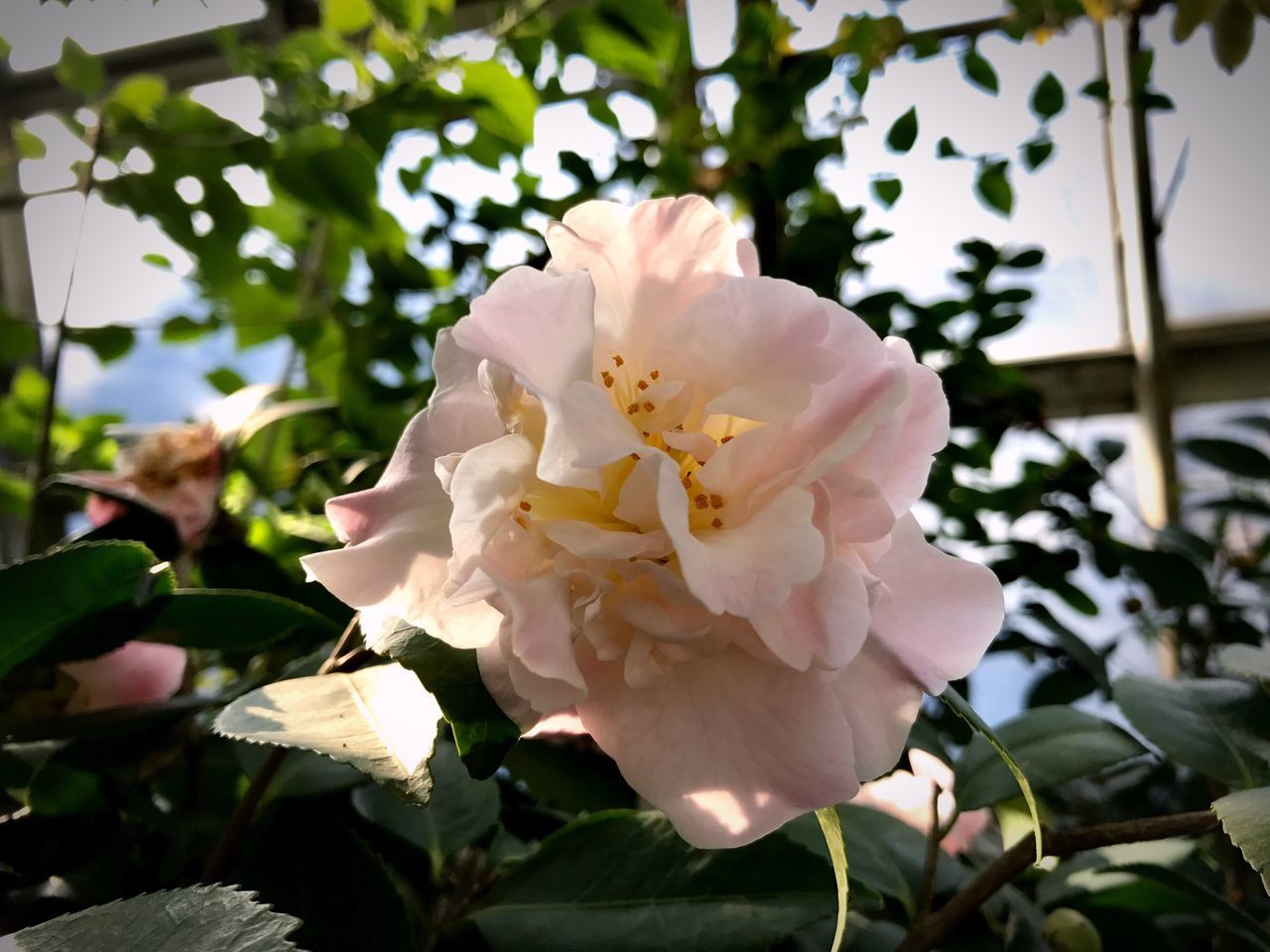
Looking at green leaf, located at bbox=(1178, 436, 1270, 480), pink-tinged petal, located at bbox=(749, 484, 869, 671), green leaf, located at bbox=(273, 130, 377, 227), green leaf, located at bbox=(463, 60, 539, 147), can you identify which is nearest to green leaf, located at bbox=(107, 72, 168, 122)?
green leaf, located at bbox=(273, 130, 377, 227)

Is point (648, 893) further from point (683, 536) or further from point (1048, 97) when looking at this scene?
point (1048, 97)

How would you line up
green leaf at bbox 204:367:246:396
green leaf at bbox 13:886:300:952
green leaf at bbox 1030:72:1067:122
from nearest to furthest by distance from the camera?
green leaf at bbox 13:886:300:952 → green leaf at bbox 1030:72:1067:122 → green leaf at bbox 204:367:246:396

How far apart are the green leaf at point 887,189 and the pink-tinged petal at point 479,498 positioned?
1.93ft

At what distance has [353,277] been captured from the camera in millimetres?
977

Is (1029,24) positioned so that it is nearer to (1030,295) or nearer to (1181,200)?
(1030,295)

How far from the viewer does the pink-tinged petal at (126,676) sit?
38cm

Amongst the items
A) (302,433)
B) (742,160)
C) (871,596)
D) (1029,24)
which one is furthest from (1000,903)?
(1029,24)

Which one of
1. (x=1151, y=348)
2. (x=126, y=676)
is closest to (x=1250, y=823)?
(x=126, y=676)

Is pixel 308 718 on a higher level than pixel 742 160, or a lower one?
lower

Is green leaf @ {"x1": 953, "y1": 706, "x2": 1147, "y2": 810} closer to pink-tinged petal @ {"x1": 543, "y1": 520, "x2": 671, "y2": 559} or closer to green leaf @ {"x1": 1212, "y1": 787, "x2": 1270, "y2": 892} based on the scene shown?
green leaf @ {"x1": 1212, "y1": 787, "x2": 1270, "y2": 892}

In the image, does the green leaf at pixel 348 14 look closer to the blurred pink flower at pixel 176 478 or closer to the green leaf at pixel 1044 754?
the blurred pink flower at pixel 176 478

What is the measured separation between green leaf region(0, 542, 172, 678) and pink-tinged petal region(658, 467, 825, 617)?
0.58 feet

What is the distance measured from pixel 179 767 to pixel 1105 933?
0.45 meters

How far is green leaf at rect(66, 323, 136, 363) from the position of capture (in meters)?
0.62
